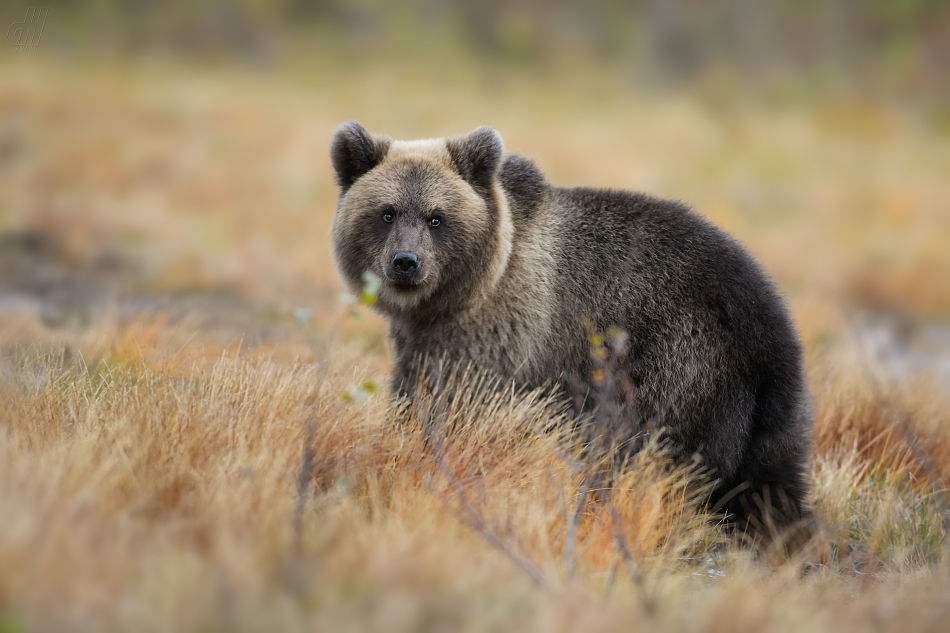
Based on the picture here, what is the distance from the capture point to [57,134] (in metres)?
20.2

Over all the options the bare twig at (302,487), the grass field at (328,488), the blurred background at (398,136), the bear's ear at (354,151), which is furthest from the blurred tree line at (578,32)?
the bare twig at (302,487)

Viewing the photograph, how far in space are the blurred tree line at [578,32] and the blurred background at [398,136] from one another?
0.13m

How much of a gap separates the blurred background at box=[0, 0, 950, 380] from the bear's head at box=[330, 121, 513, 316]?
28.1 inches

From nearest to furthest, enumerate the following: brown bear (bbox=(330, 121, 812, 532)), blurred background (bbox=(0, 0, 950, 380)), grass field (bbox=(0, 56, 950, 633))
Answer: grass field (bbox=(0, 56, 950, 633)) < brown bear (bbox=(330, 121, 812, 532)) < blurred background (bbox=(0, 0, 950, 380))

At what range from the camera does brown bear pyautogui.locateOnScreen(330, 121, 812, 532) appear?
4617 mm

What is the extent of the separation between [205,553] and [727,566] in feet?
8.72

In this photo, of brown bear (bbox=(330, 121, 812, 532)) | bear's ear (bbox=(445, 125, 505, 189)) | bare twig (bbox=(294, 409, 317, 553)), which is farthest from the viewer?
bear's ear (bbox=(445, 125, 505, 189))

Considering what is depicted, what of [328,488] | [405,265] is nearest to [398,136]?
[405,265]

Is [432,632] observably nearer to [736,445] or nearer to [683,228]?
[736,445]

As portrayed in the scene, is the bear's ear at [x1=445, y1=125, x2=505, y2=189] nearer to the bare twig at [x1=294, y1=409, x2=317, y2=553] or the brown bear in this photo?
the brown bear

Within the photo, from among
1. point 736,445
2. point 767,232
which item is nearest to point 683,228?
point 736,445

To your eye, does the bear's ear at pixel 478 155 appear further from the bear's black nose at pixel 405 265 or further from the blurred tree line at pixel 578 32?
the blurred tree line at pixel 578 32

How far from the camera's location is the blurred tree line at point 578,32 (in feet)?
106

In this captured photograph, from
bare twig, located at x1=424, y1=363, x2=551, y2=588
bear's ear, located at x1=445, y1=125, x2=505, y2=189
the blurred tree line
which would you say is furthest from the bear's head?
the blurred tree line
